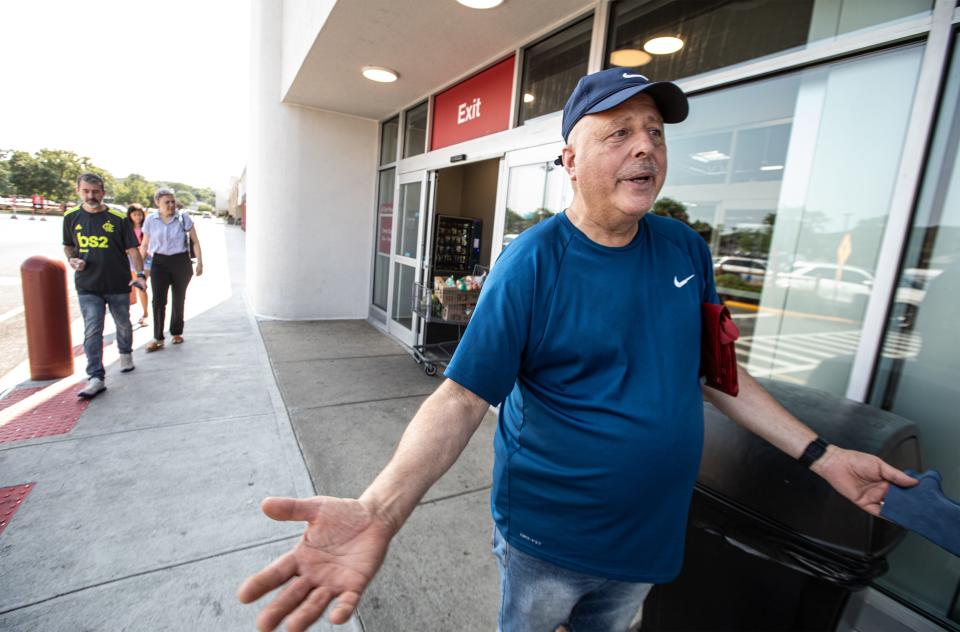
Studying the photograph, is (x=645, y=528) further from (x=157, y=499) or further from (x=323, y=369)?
(x=323, y=369)

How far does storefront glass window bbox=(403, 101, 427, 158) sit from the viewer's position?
21.6ft

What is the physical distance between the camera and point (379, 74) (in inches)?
216

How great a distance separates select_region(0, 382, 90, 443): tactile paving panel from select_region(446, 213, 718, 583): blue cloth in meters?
4.11

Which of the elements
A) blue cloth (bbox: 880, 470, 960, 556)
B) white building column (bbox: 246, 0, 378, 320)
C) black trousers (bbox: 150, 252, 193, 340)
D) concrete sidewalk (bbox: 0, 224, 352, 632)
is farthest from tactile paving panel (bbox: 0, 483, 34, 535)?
white building column (bbox: 246, 0, 378, 320)

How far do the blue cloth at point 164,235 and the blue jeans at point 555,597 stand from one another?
5.86m

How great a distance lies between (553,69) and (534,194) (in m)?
1.10

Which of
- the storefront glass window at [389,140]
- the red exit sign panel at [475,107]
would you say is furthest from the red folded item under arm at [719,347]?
the storefront glass window at [389,140]

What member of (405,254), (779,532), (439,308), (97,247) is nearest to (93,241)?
(97,247)

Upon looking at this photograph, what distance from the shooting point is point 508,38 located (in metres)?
4.32

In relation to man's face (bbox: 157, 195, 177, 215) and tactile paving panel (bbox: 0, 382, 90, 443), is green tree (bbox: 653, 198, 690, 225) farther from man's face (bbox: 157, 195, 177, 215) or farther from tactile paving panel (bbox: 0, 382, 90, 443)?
man's face (bbox: 157, 195, 177, 215)

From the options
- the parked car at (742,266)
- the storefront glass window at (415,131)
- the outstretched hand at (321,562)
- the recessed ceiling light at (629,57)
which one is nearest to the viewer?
the outstretched hand at (321,562)

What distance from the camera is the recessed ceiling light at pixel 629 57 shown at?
3.25 m

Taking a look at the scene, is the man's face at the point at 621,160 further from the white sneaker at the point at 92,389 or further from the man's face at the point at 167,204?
the man's face at the point at 167,204

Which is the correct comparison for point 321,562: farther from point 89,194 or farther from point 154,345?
point 154,345
